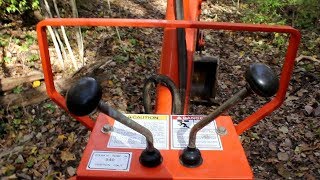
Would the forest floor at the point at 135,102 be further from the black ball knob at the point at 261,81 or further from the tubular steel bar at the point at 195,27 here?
the black ball knob at the point at 261,81

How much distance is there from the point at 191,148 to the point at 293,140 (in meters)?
2.51

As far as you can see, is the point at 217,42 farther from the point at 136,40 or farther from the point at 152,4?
the point at 152,4

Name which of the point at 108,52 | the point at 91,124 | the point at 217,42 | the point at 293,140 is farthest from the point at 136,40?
the point at 91,124

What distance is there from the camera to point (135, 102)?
411cm

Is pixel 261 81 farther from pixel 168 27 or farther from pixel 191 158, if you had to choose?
pixel 168 27

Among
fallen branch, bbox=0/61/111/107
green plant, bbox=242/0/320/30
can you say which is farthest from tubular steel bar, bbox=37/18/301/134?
green plant, bbox=242/0/320/30

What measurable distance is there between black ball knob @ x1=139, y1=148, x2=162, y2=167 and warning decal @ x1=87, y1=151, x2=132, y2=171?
7 centimetres

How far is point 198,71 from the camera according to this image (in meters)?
3.00

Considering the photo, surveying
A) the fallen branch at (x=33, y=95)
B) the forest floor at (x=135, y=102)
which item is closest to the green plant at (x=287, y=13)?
the forest floor at (x=135, y=102)

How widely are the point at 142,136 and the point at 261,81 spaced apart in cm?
61

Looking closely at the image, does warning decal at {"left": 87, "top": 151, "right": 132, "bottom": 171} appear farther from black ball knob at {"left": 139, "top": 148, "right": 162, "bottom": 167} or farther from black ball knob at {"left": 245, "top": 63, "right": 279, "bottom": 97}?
black ball knob at {"left": 245, "top": 63, "right": 279, "bottom": 97}

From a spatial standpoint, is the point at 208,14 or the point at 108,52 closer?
the point at 108,52

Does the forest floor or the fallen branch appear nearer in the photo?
the forest floor

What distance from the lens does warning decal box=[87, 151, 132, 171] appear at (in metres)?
1.37
